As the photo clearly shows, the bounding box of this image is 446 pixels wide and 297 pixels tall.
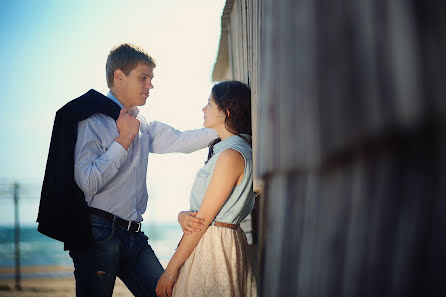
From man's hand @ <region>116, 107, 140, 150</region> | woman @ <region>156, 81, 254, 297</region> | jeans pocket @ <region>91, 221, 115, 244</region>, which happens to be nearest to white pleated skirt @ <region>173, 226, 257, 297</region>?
woman @ <region>156, 81, 254, 297</region>

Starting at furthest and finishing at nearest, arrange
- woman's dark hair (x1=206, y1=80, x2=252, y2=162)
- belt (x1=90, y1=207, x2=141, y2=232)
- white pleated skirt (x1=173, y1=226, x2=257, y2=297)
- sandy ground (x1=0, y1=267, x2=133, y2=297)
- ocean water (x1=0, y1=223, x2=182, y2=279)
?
1. ocean water (x1=0, y1=223, x2=182, y2=279)
2. sandy ground (x1=0, y1=267, x2=133, y2=297)
3. belt (x1=90, y1=207, x2=141, y2=232)
4. woman's dark hair (x1=206, y1=80, x2=252, y2=162)
5. white pleated skirt (x1=173, y1=226, x2=257, y2=297)

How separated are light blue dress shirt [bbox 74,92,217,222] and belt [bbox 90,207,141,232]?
0.03 meters

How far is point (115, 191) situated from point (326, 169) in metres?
2.48

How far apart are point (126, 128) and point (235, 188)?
34.4 inches

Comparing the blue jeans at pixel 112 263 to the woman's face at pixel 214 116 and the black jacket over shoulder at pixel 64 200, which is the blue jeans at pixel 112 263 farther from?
the woman's face at pixel 214 116

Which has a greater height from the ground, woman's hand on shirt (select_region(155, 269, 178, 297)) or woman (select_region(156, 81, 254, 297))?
woman (select_region(156, 81, 254, 297))

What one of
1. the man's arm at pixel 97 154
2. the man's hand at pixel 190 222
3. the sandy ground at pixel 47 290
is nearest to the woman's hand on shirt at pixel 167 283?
the man's hand at pixel 190 222

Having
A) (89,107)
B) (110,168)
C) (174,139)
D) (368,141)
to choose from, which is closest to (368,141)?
(368,141)

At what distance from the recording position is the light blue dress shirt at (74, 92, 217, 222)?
2602 mm

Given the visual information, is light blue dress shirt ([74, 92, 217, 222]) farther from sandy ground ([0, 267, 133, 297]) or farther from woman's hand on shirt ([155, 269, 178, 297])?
sandy ground ([0, 267, 133, 297])

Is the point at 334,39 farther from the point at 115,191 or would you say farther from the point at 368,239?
the point at 115,191

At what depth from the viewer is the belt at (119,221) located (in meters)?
2.71

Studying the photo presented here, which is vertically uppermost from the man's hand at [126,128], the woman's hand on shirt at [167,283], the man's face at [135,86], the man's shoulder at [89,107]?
the man's face at [135,86]

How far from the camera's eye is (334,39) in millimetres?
449
